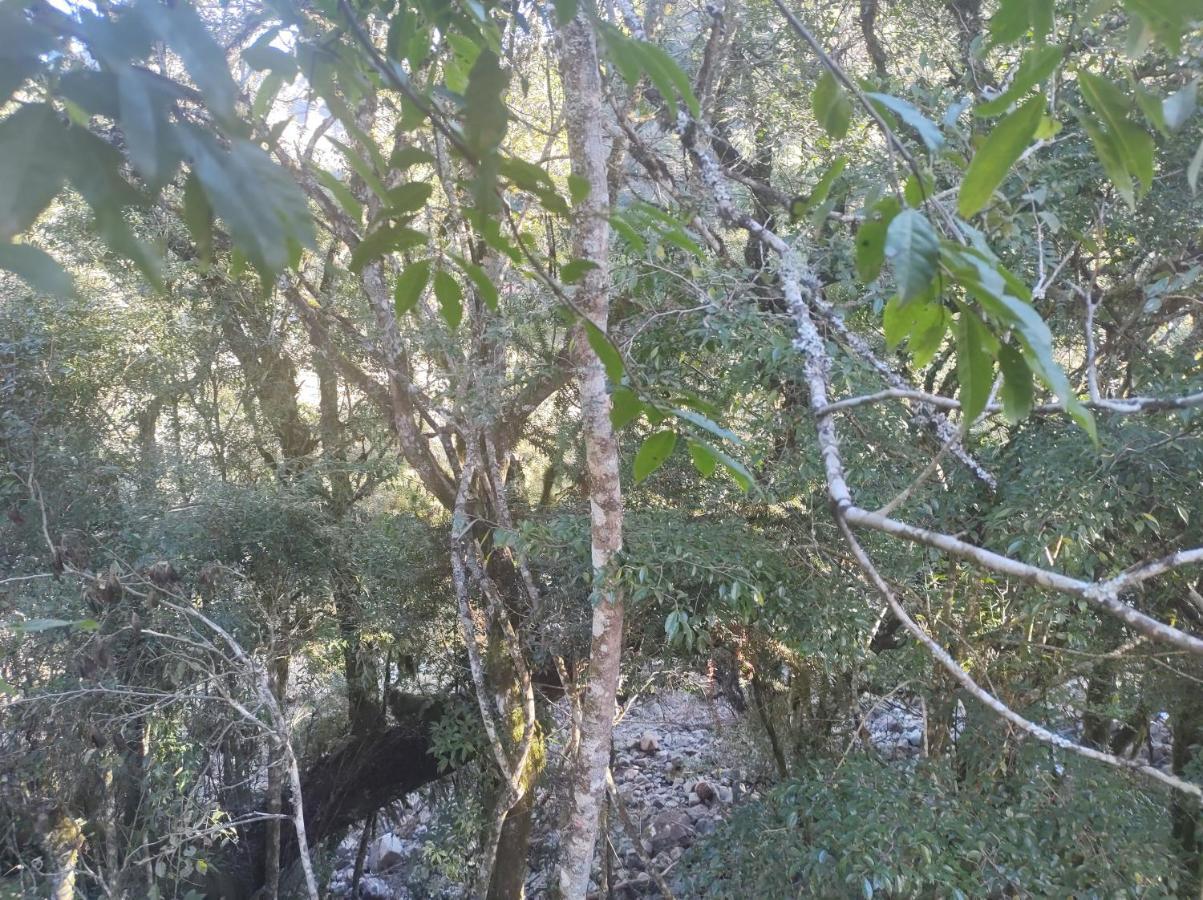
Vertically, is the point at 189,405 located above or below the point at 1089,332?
above

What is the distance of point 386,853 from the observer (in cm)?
536

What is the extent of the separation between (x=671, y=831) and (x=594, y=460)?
353cm

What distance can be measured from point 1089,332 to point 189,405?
15.6ft

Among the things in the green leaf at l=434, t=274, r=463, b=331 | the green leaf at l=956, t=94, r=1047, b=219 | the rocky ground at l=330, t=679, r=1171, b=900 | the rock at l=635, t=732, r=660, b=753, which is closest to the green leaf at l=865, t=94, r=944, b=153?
the green leaf at l=956, t=94, r=1047, b=219

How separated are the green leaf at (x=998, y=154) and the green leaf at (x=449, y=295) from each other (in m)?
0.41

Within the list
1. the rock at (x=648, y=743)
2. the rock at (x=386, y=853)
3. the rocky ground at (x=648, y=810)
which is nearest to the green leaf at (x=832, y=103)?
the rocky ground at (x=648, y=810)

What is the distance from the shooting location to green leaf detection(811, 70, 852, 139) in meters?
0.72

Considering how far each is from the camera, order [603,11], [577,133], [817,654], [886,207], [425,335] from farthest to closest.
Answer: [425,335], [603,11], [817,654], [577,133], [886,207]

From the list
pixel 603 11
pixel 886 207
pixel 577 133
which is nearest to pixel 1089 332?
pixel 886 207

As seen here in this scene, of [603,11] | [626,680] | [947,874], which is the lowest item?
[947,874]

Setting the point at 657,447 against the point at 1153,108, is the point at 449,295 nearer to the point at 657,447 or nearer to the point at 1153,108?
the point at 657,447

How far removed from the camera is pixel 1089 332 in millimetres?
1064

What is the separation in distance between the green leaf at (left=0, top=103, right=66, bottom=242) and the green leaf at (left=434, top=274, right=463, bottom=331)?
348 millimetres

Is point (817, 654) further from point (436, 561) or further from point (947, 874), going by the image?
point (436, 561)
